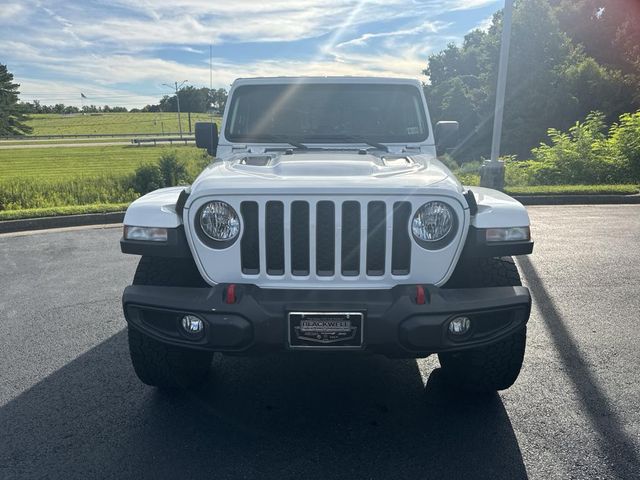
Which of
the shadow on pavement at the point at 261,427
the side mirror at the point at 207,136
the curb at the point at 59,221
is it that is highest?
the side mirror at the point at 207,136

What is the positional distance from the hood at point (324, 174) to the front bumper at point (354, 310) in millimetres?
510

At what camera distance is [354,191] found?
8.52ft

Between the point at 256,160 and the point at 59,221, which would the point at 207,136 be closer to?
the point at 256,160

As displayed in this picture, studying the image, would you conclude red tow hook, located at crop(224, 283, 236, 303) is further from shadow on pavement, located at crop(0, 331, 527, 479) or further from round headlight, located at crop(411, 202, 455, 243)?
round headlight, located at crop(411, 202, 455, 243)

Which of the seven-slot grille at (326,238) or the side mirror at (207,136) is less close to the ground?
the side mirror at (207,136)

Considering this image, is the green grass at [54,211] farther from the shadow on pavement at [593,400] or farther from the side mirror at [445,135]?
the shadow on pavement at [593,400]

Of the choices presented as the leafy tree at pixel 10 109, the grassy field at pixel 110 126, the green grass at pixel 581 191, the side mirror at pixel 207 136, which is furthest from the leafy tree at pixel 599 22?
the leafy tree at pixel 10 109

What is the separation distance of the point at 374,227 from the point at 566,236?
604 centimetres

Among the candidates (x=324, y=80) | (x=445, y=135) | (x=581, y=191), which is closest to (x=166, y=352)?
(x=324, y=80)

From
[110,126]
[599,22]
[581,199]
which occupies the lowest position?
[110,126]

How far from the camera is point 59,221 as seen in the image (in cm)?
929

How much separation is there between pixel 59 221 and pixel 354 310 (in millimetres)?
8290

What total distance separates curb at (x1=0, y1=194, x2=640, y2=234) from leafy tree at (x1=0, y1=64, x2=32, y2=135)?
6550 cm

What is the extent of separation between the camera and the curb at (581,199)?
424 inches
